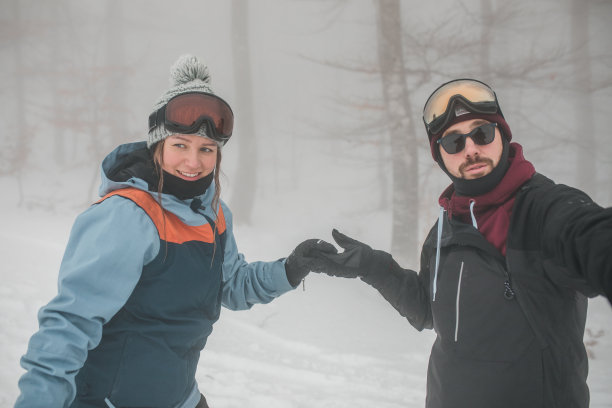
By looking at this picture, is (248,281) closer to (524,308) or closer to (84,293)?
(84,293)

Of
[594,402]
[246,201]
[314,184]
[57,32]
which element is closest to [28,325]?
[594,402]

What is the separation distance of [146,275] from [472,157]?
173cm

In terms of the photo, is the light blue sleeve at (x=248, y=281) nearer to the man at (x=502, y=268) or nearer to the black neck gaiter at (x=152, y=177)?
the black neck gaiter at (x=152, y=177)

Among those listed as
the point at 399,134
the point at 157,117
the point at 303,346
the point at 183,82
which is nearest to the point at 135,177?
the point at 157,117

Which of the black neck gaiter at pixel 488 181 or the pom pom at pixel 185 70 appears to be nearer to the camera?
the black neck gaiter at pixel 488 181

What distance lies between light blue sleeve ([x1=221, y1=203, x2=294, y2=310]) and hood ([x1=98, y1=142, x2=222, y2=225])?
1.44ft

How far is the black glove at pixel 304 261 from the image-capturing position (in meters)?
2.38

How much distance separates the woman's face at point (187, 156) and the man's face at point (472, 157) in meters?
1.38

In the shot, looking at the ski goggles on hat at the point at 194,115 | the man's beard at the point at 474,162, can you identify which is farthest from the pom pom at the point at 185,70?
the man's beard at the point at 474,162

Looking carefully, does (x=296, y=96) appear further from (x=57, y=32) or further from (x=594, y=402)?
(x=594, y=402)

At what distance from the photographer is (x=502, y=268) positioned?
1637mm

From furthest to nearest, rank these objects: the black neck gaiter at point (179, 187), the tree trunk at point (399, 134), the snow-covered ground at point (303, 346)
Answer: the tree trunk at point (399, 134) < the snow-covered ground at point (303, 346) < the black neck gaiter at point (179, 187)

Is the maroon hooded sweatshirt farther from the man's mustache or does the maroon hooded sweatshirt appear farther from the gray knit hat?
the gray knit hat

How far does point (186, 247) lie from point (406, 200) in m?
6.51
